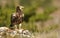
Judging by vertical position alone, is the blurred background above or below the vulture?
above

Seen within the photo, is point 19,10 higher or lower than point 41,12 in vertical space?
lower

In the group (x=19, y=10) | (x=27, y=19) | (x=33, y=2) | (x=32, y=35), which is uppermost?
(x=33, y=2)

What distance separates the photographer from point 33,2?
2430cm

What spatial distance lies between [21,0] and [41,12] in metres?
1.74

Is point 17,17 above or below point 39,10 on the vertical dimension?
below

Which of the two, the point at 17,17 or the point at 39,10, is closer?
the point at 17,17

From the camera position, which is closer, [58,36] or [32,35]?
[32,35]

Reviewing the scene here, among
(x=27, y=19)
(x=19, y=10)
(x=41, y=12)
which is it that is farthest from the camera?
(x=41, y=12)

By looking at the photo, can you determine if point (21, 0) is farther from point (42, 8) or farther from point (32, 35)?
point (32, 35)

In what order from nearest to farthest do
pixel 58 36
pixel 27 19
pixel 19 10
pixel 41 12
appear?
pixel 19 10, pixel 58 36, pixel 27 19, pixel 41 12

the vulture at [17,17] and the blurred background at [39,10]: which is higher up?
the blurred background at [39,10]

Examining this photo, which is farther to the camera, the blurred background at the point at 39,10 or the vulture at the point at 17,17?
the blurred background at the point at 39,10

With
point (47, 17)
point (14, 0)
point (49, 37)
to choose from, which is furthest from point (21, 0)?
point (49, 37)

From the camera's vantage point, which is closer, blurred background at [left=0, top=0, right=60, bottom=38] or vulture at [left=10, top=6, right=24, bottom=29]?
vulture at [left=10, top=6, right=24, bottom=29]
